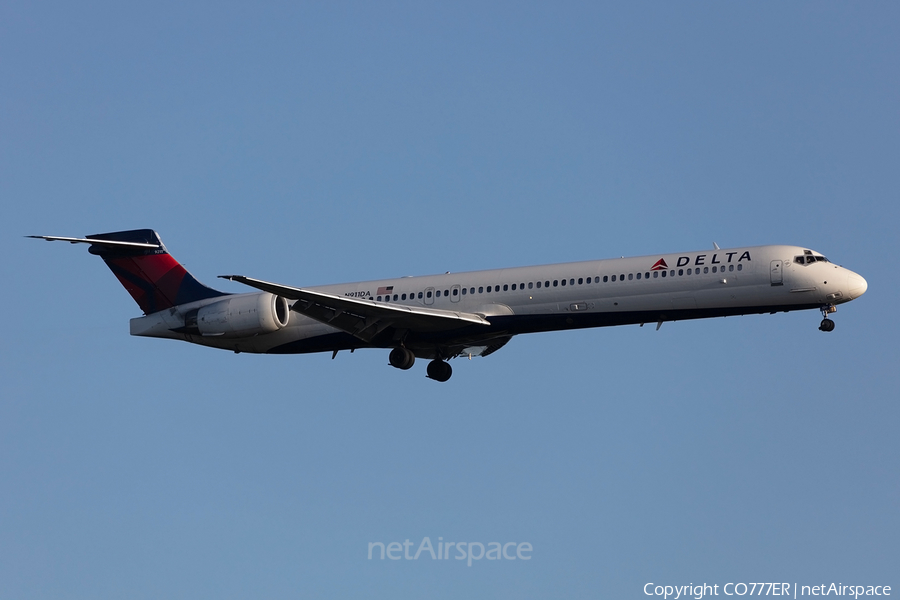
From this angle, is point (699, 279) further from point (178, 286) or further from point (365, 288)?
point (178, 286)

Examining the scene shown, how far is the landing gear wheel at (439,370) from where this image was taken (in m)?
40.3

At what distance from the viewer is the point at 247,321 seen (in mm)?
38375

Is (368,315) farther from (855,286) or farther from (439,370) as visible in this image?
(855,286)

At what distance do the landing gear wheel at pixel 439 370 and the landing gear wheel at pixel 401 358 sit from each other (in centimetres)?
267

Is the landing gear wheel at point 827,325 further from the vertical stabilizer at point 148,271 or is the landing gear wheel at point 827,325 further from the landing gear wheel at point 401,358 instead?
the vertical stabilizer at point 148,271

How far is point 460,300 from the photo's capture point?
123 ft

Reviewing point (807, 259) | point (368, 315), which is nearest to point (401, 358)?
point (368, 315)

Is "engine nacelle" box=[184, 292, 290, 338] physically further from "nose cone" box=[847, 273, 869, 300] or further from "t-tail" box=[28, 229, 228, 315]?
"nose cone" box=[847, 273, 869, 300]

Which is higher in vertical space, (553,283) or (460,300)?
(460,300)

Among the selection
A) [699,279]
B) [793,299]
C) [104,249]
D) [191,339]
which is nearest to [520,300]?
[699,279]

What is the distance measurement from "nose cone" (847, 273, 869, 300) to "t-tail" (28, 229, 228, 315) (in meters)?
20.8

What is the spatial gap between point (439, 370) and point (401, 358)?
120 inches

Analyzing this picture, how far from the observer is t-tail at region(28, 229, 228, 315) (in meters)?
40.5

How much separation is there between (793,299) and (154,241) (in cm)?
2234
